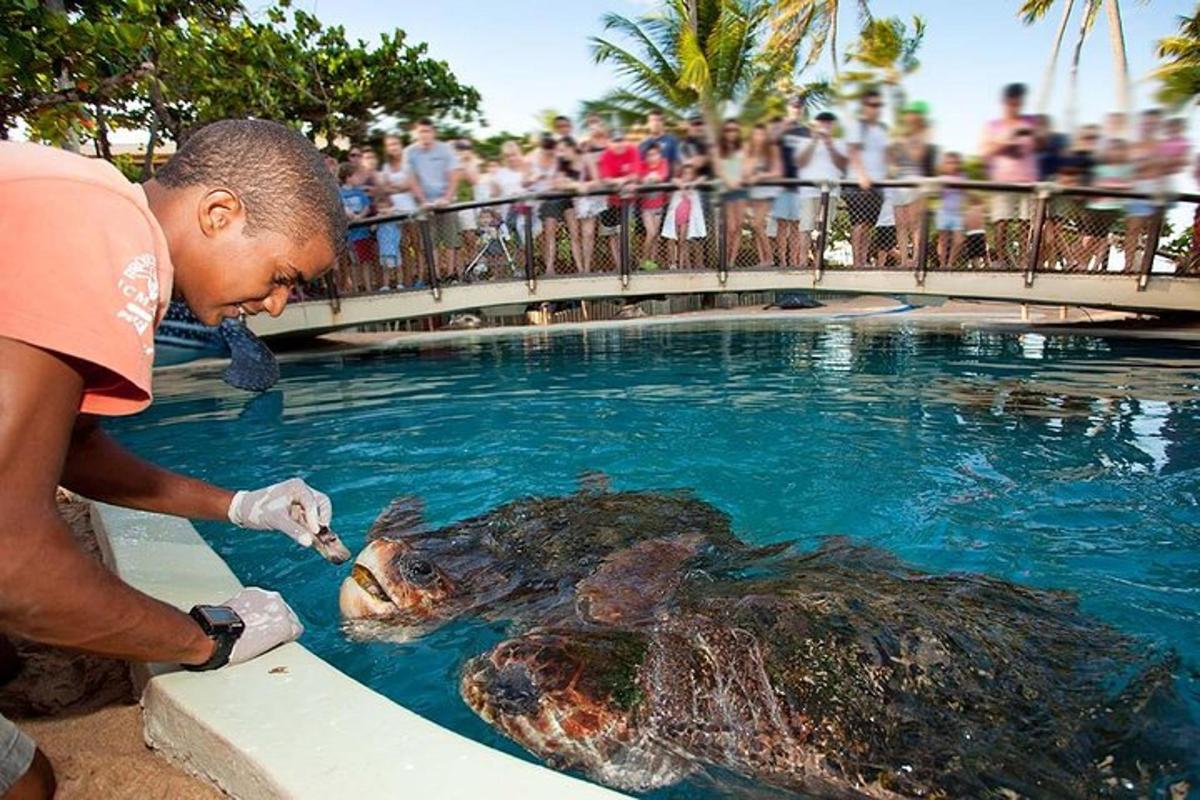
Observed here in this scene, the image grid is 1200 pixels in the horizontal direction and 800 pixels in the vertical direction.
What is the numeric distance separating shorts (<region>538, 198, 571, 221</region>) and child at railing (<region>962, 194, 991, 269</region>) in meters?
5.09

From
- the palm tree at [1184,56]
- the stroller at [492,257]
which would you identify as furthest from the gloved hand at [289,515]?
the palm tree at [1184,56]

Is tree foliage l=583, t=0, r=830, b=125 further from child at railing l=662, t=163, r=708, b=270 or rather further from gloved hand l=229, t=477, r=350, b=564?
gloved hand l=229, t=477, r=350, b=564

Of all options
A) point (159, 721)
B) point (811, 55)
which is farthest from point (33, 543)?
point (811, 55)

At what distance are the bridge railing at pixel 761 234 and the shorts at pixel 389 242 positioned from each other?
0.05 feet

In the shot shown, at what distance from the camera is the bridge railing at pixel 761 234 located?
9.52 metres

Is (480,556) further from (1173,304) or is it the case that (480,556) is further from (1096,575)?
(1173,304)

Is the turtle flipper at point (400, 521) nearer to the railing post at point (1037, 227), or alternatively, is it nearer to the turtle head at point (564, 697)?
the turtle head at point (564, 697)

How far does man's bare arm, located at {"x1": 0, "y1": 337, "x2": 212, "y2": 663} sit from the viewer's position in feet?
3.94

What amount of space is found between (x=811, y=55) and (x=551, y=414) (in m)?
22.2

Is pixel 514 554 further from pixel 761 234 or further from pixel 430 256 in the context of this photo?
pixel 761 234

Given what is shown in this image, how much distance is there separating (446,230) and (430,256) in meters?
0.43

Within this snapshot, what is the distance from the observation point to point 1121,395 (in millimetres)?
6992

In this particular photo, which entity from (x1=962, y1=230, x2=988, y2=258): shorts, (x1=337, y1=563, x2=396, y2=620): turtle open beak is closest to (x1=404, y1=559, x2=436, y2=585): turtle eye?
(x1=337, y1=563, x2=396, y2=620): turtle open beak

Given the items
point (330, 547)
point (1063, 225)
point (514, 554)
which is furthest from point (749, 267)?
point (330, 547)
